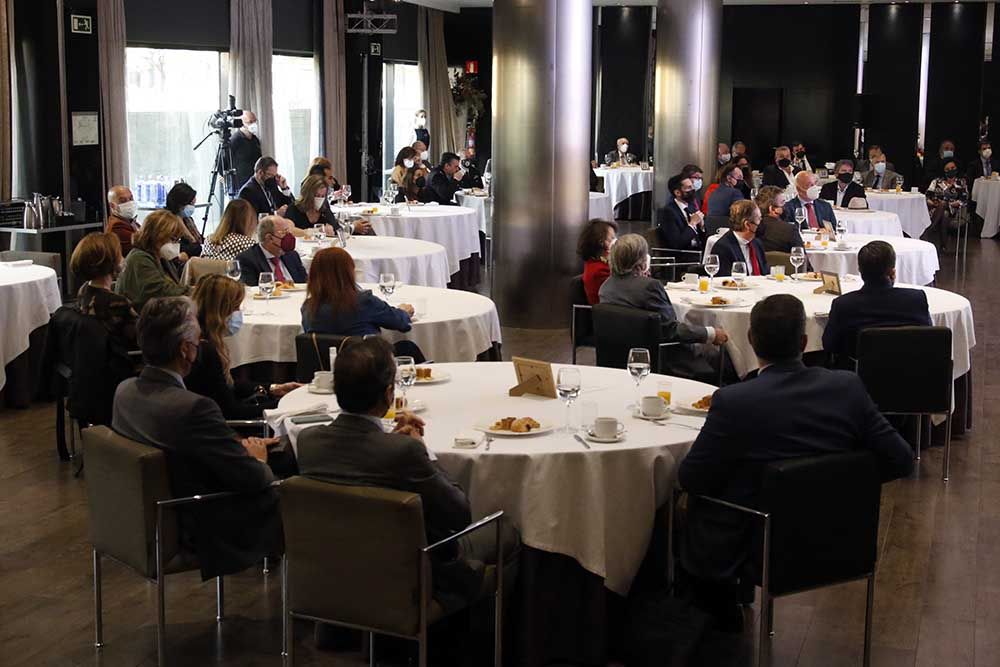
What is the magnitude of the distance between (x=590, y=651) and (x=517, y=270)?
707 centimetres

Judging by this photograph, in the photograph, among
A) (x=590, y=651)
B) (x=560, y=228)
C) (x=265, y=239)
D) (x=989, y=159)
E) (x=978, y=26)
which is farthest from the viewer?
(x=978, y=26)

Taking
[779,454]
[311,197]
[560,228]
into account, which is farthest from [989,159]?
[779,454]

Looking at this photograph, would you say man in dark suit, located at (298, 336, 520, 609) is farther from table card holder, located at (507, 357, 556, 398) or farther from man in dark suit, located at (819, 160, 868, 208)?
man in dark suit, located at (819, 160, 868, 208)

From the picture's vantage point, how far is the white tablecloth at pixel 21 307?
7.59 meters

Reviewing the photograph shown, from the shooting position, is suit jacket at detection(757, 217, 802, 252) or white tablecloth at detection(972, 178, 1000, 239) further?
white tablecloth at detection(972, 178, 1000, 239)

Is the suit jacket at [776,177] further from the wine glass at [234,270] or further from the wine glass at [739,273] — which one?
the wine glass at [234,270]

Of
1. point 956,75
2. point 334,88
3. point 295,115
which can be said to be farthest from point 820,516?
point 956,75

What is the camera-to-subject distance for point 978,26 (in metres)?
21.7

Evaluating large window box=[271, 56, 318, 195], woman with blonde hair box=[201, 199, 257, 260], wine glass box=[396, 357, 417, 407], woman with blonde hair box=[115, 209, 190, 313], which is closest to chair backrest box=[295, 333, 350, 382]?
wine glass box=[396, 357, 417, 407]

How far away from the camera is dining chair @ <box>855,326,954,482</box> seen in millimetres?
6113

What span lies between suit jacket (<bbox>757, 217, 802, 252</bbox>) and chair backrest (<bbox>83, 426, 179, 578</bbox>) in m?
6.46

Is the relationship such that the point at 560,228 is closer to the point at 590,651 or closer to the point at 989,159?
the point at 590,651

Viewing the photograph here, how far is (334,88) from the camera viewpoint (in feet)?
59.2

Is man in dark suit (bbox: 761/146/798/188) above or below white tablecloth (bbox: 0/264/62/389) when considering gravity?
above
